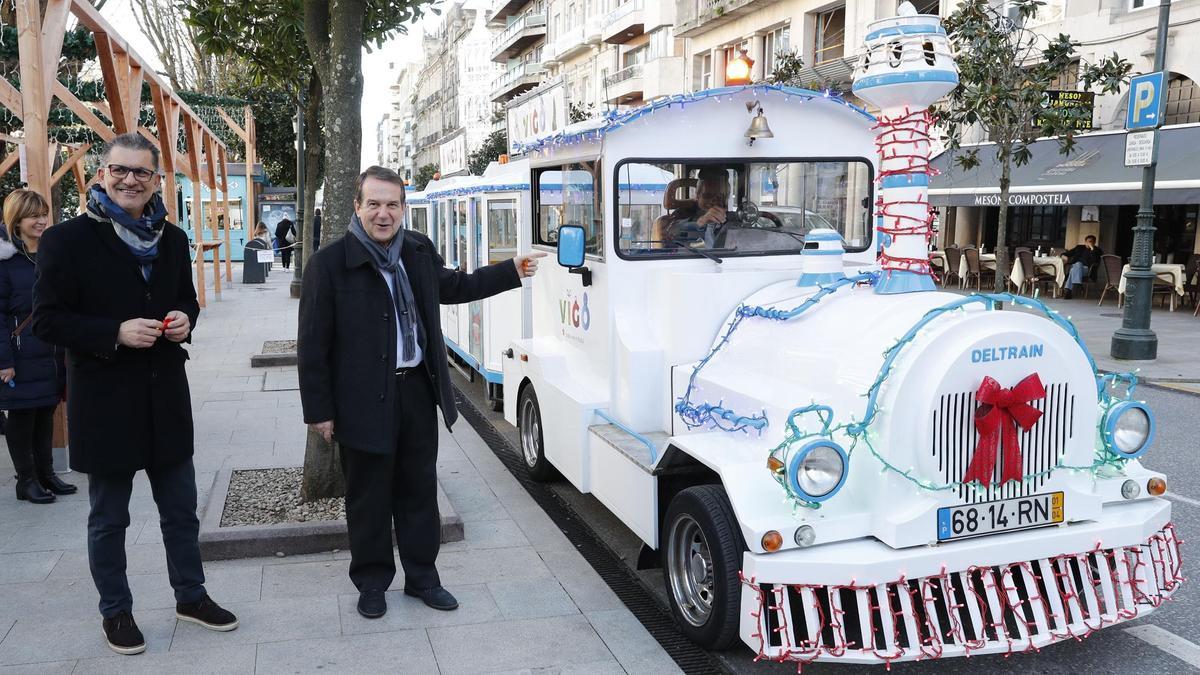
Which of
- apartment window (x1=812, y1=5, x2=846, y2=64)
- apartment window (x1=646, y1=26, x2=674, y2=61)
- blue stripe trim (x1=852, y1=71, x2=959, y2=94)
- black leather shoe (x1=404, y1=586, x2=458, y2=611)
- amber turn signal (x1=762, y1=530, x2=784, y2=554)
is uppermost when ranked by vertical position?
apartment window (x1=646, y1=26, x2=674, y2=61)

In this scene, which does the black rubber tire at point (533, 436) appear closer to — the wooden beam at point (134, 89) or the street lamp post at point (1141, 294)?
the wooden beam at point (134, 89)

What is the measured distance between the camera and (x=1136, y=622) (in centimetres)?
431

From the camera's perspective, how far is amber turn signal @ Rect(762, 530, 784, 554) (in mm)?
3354

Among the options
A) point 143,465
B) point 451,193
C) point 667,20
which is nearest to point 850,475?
point 143,465

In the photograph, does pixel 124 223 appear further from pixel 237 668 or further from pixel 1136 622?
pixel 1136 622

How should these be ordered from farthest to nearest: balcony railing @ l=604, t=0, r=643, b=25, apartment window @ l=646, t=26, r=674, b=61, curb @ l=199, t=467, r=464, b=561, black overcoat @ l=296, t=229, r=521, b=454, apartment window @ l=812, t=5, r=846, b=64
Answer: balcony railing @ l=604, t=0, r=643, b=25
apartment window @ l=646, t=26, r=674, b=61
apartment window @ l=812, t=5, r=846, b=64
curb @ l=199, t=467, r=464, b=561
black overcoat @ l=296, t=229, r=521, b=454

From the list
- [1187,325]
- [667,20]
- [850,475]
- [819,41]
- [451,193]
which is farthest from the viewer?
[667,20]

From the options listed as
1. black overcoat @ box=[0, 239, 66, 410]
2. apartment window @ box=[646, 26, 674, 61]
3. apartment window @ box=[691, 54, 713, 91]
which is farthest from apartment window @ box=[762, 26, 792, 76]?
black overcoat @ box=[0, 239, 66, 410]

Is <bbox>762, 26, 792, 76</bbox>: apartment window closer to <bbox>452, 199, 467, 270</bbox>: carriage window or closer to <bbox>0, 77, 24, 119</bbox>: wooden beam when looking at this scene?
<bbox>452, 199, 467, 270</bbox>: carriage window

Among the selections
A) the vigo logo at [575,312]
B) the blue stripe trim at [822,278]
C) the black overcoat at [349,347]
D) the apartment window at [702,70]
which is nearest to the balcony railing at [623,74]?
the apartment window at [702,70]

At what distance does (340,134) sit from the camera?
5.72m

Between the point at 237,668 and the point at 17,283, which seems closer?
the point at 237,668

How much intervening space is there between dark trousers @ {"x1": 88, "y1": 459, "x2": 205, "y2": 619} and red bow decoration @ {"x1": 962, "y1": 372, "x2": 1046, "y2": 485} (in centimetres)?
318

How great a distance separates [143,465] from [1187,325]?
16.2 meters
